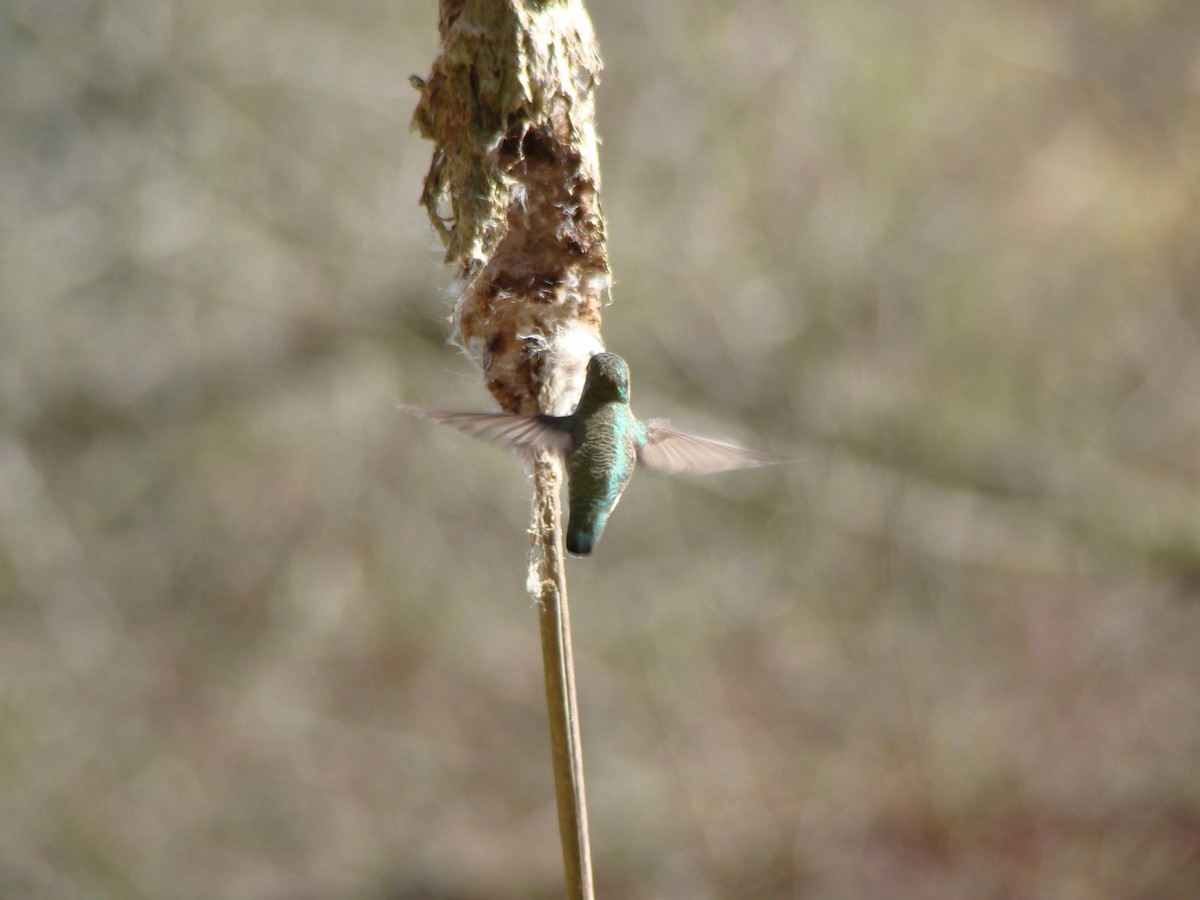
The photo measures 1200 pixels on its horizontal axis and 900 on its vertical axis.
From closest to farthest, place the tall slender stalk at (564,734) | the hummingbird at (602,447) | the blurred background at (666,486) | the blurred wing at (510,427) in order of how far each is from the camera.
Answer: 1. the tall slender stalk at (564,734)
2. the blurred wing at (510,427)
3. the hummingbird at (602,447)
4. the blurred background at (666,486)

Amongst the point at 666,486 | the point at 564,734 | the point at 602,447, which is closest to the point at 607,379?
the point at 602,447

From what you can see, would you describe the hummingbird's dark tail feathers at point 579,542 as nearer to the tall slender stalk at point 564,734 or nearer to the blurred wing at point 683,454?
the blurred wing at point 683,454

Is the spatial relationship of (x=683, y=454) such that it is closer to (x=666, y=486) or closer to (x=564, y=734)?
(x=564, y=734)

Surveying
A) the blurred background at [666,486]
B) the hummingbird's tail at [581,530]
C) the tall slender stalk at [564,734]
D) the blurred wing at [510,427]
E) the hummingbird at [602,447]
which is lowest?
the tall slender stalk at [564,734]

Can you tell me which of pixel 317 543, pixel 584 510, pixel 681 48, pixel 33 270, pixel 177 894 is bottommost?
pixel 584 510

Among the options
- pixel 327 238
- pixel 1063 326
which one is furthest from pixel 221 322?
pixel 1063 326

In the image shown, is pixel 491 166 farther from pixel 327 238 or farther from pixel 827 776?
pixel 827 776

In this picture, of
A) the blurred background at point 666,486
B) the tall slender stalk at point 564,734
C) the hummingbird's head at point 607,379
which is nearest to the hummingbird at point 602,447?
the hummingbird's head at point 607,379

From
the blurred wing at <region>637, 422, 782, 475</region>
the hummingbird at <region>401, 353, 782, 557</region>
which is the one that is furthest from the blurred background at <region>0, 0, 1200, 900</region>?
the hummingbird at <region>401, 353, 782, 557</region>
